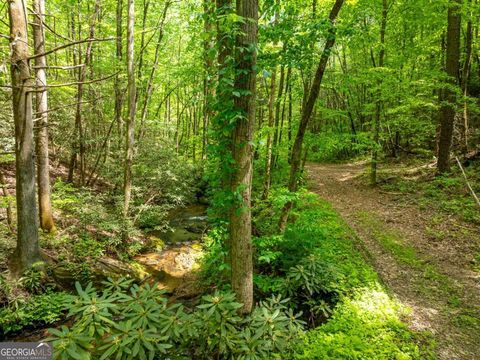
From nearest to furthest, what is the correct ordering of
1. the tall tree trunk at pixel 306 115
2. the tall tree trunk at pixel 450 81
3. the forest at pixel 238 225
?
the forest at pixel 238 225 < the tall tree trunk at pixel 306 115 < the tall tree trunk at pixel 450 81

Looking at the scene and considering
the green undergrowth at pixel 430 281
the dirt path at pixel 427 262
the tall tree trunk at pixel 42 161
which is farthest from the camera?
the tall tree trunk at pixel 42 161

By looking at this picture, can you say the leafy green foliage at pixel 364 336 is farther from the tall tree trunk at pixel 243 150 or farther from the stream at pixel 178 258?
the stream at pixel 178 258

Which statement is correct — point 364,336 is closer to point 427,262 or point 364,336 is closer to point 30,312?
point 427,262

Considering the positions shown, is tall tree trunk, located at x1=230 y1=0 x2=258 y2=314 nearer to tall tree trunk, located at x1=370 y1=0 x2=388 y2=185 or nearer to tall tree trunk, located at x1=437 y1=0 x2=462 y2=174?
tall tree trunk, located at x1=370 y1=0 x2=388 y2=185

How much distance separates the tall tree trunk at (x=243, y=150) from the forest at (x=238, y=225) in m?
0.03

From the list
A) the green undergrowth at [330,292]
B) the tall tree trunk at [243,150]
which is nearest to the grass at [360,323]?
the green undergrowth at [330,292]

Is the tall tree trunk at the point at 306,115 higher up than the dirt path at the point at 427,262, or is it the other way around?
the tall tree trunk at the point at 306,115

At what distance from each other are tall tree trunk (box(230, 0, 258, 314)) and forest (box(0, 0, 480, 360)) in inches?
1.1

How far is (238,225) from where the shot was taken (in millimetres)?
3836

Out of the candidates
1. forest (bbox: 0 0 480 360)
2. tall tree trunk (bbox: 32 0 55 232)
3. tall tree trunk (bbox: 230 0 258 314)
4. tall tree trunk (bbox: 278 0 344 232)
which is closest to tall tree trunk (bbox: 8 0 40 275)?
forest (bbox: 0 0 480 360)

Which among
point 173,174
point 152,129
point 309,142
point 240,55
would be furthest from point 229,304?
point 152,129

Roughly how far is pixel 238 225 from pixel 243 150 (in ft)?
3.39

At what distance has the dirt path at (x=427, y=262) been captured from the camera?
4.27 m

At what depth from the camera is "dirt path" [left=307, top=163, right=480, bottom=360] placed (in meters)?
4.27
